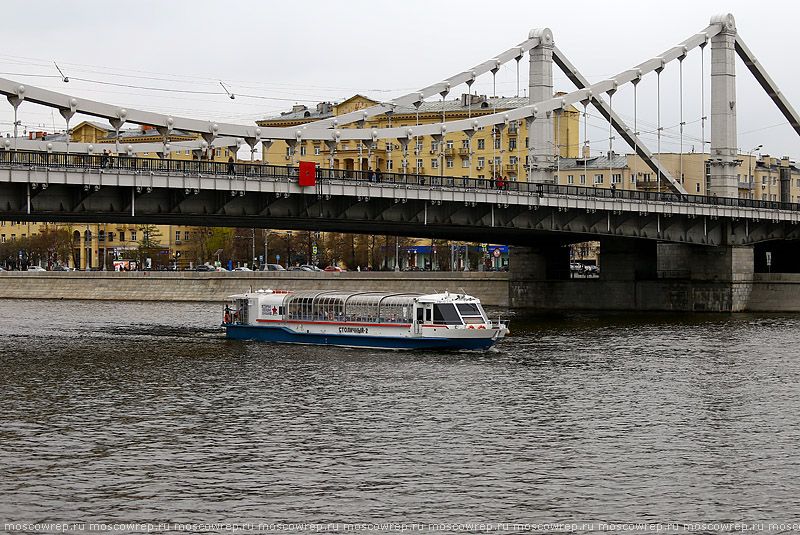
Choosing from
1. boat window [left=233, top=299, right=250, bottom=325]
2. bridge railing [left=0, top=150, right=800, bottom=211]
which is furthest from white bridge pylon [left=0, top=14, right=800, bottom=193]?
boat window [left=233, top=299, right=250, bottom=325]

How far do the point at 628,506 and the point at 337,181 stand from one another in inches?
1519

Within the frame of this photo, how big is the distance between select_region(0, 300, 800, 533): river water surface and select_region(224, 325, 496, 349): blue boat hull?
0.60 m

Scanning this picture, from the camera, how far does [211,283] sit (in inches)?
4215

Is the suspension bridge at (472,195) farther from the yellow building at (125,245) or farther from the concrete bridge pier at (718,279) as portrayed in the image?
the yellow building at (125,245)

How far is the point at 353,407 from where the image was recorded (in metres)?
34.9

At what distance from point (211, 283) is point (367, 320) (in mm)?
55668

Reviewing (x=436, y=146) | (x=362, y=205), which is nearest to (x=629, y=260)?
(x=362, y=205)

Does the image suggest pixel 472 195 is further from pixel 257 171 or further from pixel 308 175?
pixel 257 171

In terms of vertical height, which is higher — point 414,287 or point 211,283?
point 211,283

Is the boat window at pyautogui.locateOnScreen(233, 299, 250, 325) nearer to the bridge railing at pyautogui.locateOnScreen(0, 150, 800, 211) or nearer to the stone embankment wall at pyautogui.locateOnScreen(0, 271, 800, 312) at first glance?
the bridge railing at pyautogui.locateOnScreen(0, 150, 800, 211)

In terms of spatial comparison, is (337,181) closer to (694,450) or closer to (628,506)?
(694,450)

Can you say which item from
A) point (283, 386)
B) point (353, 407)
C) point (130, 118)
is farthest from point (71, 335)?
point (353, 407)

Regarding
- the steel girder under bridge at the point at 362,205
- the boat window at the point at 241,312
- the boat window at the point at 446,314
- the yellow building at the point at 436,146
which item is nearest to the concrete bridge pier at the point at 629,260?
the steel girder under bridge at the point at 362,205

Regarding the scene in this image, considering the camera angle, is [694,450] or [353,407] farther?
[353,407]
